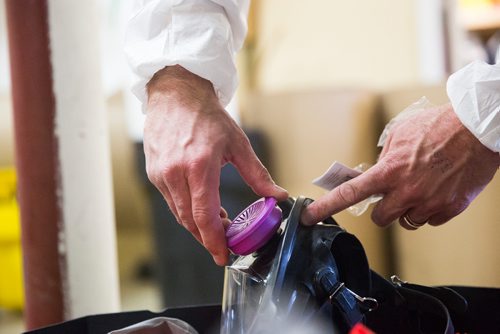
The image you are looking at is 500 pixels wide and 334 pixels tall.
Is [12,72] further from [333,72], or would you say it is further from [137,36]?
[333,72]

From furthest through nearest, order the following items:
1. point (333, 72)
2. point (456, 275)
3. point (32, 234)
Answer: point (333, 72) → point (456, 275) → point (32, 234)

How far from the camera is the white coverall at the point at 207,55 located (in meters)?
0.61

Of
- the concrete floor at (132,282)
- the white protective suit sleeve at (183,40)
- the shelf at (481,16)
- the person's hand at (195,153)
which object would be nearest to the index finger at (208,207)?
the person's hand at (195,153)

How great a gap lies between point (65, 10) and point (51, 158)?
0.67 ft

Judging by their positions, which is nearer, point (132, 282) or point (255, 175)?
point (255, 175)

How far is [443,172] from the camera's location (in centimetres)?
62

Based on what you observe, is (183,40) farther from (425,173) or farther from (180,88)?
(425,173)

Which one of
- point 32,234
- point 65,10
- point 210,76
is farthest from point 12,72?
point 210,76

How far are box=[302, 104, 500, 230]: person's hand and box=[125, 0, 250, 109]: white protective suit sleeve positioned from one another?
188 millimetres

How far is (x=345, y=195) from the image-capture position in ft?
2.02

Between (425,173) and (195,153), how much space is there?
23 centimetres

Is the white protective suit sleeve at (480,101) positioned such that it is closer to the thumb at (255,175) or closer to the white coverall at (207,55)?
the white coverall at (207,55)

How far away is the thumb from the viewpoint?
0.63 meters

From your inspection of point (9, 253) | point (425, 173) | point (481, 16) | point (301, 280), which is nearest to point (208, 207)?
point (301, 280)
